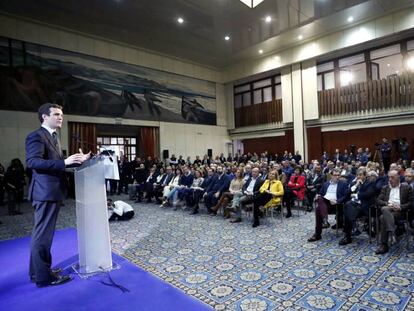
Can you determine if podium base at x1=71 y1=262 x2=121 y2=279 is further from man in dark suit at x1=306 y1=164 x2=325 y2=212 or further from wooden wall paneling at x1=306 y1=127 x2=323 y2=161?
wooden wall paneling at x1=306 y1=127 x2=323 y2=161

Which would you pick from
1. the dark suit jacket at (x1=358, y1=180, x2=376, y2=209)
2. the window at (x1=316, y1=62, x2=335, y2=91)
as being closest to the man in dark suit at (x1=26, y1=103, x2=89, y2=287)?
the dark suit jacket at (x1=358, y1=180, x2=376, y2=209)

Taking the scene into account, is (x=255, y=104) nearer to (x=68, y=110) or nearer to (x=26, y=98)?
(x=68, y=110)

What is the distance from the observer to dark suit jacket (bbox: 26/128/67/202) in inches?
101

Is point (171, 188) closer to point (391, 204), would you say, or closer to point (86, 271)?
point (86, 271)

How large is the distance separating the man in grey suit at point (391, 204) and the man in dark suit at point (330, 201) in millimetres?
528

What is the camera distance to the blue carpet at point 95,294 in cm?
239

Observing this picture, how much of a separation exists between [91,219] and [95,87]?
10.6 m

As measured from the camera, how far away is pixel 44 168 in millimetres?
2551

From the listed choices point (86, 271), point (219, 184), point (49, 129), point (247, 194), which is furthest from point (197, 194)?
point (49, 129)

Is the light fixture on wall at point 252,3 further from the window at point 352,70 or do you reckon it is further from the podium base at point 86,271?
the podium base at point 86,271

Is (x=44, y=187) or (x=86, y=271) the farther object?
(x=86, y=271)

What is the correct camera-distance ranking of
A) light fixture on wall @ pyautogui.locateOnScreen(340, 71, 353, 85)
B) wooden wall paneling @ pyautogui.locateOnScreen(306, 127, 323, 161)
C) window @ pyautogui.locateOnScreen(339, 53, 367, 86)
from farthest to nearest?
wooden wall paneling @ pyautogui.locateOnScreen(306, 127, 323, 161) → light fixture on wall @ pyautogui.locateOnScreen(340, 71, 353, 85) → window @ pyautogui.locateOnScreen(339, 53, 367, 86)

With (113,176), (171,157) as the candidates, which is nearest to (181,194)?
(113,176)

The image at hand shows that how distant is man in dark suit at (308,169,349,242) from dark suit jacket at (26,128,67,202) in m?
3.64
